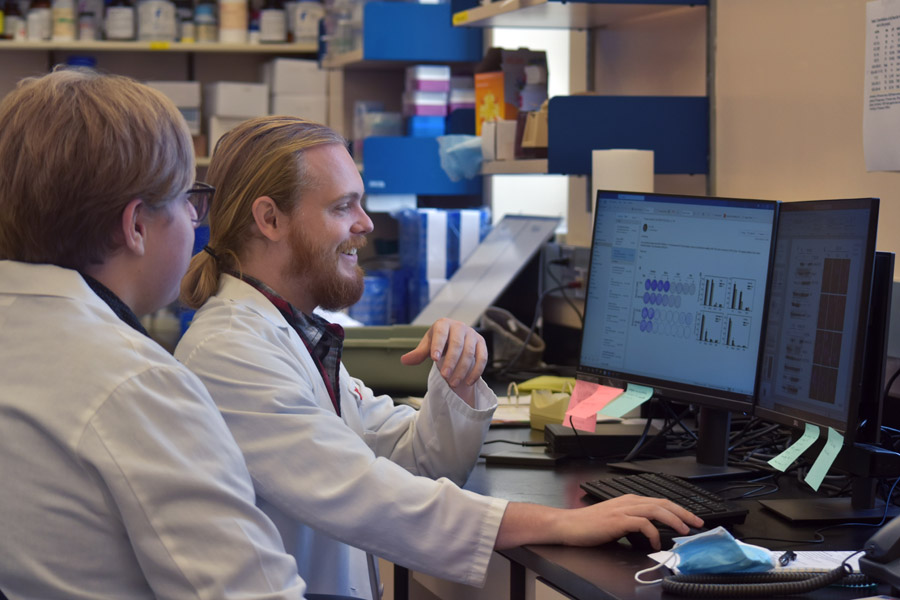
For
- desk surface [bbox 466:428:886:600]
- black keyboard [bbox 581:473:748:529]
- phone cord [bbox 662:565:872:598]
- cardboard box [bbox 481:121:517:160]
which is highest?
cardboard box [bbox 481:121:517:160]

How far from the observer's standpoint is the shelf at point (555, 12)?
236cm

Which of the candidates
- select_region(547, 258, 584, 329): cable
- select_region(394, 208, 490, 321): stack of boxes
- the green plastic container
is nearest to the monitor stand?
the green plastic container

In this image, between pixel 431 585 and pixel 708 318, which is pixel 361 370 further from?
pixel 708 318

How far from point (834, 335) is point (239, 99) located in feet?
9.97

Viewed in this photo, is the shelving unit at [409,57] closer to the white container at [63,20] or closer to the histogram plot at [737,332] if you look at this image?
the white container at [63,20]

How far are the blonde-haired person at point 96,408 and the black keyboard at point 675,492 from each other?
1.93 ft

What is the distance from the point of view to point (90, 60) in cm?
413

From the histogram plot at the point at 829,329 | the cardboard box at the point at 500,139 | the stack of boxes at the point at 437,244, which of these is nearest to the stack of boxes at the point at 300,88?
the stack of boxes at the point at 437,244

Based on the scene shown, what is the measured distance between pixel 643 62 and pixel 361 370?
1.06 meters

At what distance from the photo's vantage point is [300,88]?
4012mm

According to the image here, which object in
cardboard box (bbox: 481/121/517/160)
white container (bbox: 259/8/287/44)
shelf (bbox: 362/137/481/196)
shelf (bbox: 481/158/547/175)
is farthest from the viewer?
white container (bbox: 259/8/287/44)

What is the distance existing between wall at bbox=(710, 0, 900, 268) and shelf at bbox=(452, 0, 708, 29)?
187mm

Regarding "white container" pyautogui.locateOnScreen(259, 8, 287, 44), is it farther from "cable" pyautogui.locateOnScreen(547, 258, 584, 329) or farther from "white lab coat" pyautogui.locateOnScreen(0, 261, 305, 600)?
"white lab coat" pyautogui.locateOnScreen(0, 261, 305, 600)

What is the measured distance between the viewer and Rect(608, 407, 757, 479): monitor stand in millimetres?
1631
